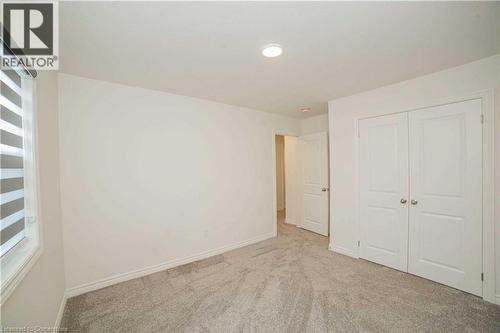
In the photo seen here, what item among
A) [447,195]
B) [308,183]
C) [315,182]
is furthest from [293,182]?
[447,195]

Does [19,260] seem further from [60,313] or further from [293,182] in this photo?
[293,182]

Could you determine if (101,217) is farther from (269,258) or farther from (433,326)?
(433,326)

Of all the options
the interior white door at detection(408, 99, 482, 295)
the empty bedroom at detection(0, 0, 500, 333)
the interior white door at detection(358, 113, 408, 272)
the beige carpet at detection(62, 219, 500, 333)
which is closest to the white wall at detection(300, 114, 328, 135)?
the empty bedroom at detection(0, 0, 500, 333)

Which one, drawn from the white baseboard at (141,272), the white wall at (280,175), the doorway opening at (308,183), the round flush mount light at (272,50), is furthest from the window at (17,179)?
the white wall at (280,175)

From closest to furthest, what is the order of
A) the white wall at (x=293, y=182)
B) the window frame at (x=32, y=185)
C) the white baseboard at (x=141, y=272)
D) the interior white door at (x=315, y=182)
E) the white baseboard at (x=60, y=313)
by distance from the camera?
the window frame at (x=32, y=185)
the white baseboard at (x=60, y=313)
the white baseboard at (x=141, y=272)
the interior white door at (x=315, y=182)
the white wall at (x=293, y=182)

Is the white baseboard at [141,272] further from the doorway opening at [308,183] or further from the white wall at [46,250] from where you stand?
the doorway opening at [308,183]

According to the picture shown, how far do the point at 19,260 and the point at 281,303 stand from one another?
6.84ft

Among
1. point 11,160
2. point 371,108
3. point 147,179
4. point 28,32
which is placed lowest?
point 147,179

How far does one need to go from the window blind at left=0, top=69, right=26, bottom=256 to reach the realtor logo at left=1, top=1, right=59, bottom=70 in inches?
5.0

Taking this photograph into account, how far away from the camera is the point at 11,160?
4.31ft

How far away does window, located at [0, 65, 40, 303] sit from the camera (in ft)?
3.91

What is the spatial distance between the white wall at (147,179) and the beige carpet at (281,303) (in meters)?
0.35

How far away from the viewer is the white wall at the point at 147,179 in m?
2.31

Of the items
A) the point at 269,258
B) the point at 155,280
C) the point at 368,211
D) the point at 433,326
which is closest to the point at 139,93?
the point at 155,280
